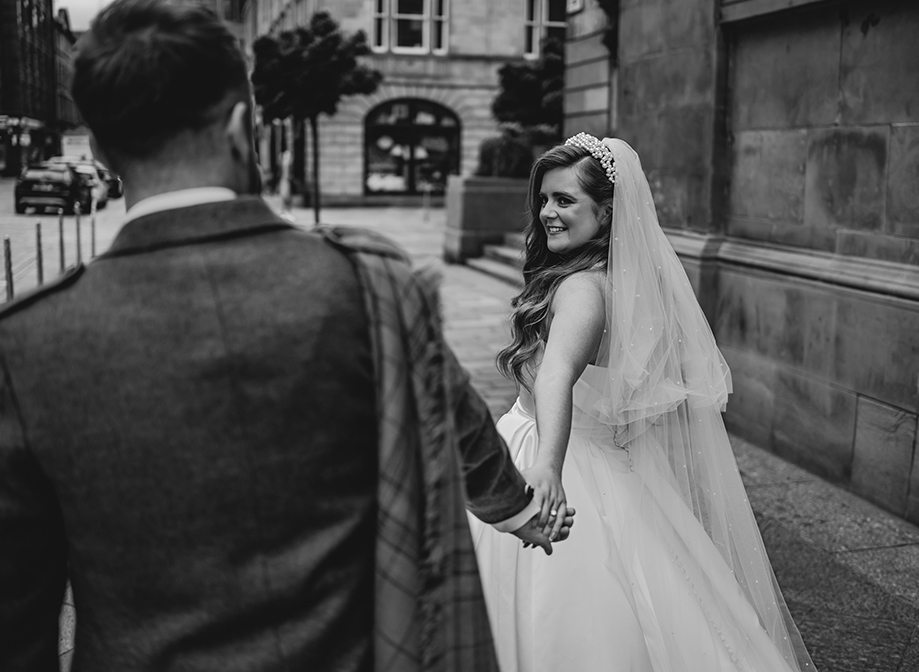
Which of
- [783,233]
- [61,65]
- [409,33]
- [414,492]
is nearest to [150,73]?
[414,492]

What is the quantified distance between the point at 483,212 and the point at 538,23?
22.2m

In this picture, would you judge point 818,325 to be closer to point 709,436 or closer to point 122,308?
point 709,436

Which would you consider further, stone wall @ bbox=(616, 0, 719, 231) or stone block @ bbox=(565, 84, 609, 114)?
stone block @ bbox=(565, 84, 609, 114)

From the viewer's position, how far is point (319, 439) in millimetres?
1521

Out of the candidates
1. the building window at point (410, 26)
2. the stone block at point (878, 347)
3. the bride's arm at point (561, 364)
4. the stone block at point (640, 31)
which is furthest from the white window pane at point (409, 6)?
the bride's arm at point (561, 364)

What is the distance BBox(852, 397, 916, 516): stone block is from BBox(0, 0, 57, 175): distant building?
47300mm

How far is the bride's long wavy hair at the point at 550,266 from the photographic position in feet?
10.7

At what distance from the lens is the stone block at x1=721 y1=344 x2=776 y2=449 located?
22.2 feet

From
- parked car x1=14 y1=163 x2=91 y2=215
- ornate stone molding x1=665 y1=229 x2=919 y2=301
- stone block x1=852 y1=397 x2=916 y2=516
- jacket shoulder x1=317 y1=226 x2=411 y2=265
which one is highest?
parked car x1=14 y1=163 x2=91 y2=215

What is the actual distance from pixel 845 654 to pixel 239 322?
3.29 m

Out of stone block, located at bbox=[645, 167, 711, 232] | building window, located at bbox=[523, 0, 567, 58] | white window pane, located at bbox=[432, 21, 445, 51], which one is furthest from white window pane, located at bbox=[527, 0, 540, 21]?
stone block, located at bbox=[645, 167, 711, 232]

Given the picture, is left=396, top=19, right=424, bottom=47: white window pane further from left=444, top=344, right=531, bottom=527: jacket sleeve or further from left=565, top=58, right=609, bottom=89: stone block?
left=444, top=344, right=531, bottom=527: jacket sleeve

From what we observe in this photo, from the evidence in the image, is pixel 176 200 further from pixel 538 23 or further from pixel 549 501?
pixel 538 23

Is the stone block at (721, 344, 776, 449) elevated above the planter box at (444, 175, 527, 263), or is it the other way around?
the planter box at (444, 175, 527, 263)
